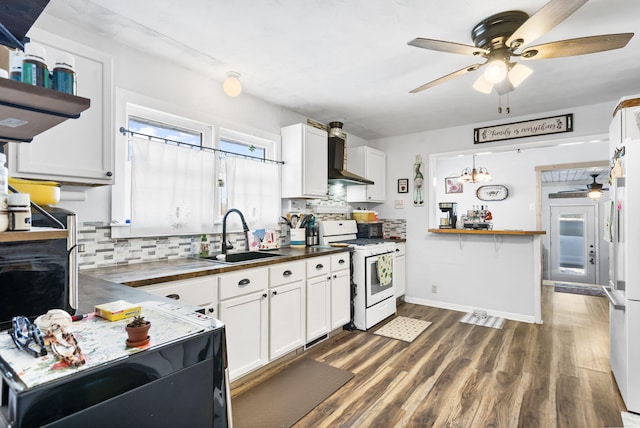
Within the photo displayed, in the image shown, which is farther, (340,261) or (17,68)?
(340,261)

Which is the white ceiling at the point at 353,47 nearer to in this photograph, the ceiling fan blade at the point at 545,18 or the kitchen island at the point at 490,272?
the ceiling fan blade at the point at 545,18

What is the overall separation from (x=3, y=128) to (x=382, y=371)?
103 inches

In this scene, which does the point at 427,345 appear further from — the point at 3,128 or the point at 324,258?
the point at 3,128

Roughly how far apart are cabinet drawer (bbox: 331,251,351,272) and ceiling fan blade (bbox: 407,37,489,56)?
6.58 feet

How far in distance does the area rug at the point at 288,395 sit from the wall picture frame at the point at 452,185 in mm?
5332

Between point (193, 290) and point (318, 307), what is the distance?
1332 millimetres

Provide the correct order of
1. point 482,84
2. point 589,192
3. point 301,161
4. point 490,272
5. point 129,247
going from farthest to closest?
1. point 589,192
2. point 490,272
3. point 301,161
4. point 129,247
5. point 482,84

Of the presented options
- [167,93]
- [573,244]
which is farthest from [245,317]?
[573,244]

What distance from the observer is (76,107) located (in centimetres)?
86

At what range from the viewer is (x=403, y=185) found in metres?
4.77

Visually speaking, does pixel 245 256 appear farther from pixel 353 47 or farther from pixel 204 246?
pixel 353 47

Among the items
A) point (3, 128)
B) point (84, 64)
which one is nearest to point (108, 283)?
point (3, 128)

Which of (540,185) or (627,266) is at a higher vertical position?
(540,185)

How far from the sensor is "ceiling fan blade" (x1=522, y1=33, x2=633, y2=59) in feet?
5.58
